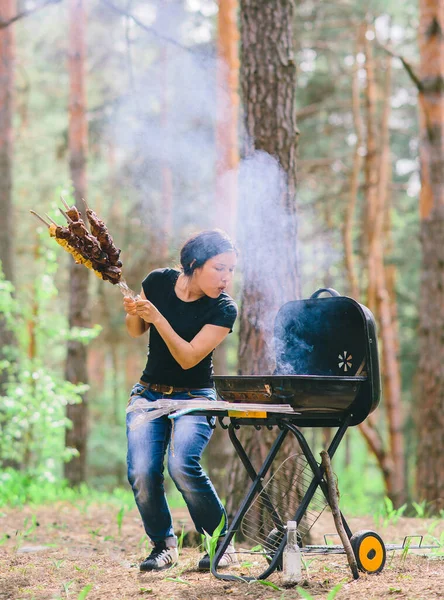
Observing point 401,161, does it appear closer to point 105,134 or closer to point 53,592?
point 105,134

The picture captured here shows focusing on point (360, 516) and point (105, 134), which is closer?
point (360, 516)

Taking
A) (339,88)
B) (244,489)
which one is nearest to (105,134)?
(339,88)

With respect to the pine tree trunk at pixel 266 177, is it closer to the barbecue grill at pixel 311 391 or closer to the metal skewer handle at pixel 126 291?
the barbecue grill at pixel 311 391

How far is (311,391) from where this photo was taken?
336 centimetres

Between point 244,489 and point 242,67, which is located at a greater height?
point 242,67

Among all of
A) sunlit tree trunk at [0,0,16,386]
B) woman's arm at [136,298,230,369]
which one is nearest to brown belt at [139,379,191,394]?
woman's arm at [136,298,230,369]

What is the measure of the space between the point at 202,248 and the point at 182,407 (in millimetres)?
856

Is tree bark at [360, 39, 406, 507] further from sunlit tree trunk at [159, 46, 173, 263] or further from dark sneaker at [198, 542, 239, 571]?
dark sneaker at [198, 542, 239, 571]

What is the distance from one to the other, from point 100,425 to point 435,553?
17.3m

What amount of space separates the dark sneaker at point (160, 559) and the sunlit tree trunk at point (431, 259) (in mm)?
4104

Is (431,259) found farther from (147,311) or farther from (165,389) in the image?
(147,311)

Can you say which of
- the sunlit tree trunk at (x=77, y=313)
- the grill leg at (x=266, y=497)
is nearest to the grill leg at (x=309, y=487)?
the grill leg at (x=266, y=497)

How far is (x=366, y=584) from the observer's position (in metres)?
3.36

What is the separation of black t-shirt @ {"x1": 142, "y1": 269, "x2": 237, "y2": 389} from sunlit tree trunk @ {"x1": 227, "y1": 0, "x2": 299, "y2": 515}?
113 cm
